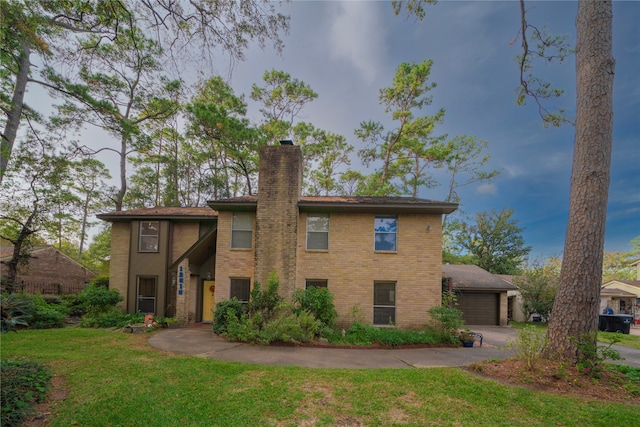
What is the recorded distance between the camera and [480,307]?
16.1 m

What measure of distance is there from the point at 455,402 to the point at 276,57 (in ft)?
23.3

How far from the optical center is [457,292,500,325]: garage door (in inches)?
632

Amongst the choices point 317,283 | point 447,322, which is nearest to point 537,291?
point 447,322

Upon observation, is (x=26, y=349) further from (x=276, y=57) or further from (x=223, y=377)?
(x=276, y=57)

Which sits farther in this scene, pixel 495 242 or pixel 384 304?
pixel 495 242

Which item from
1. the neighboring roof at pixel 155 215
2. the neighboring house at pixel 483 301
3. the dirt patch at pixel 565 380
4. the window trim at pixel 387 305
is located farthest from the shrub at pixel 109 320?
the neighboring house at pixel 483 301

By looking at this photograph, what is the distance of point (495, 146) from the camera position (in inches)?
926

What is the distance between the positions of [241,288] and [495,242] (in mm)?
26895

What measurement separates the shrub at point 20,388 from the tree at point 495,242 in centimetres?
2950

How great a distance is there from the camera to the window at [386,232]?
11.2m

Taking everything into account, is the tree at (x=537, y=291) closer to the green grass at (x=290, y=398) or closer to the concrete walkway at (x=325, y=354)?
the concrete walkway at (x=325, y=354)

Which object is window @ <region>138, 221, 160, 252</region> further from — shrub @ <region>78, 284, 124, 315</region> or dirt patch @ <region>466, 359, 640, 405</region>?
dirt patch @ <region>466, 359, 640, 405</region>

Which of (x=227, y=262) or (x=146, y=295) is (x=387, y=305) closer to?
(x=227, y=262)

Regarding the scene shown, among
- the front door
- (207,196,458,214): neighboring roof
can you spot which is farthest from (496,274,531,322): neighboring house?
the front door
